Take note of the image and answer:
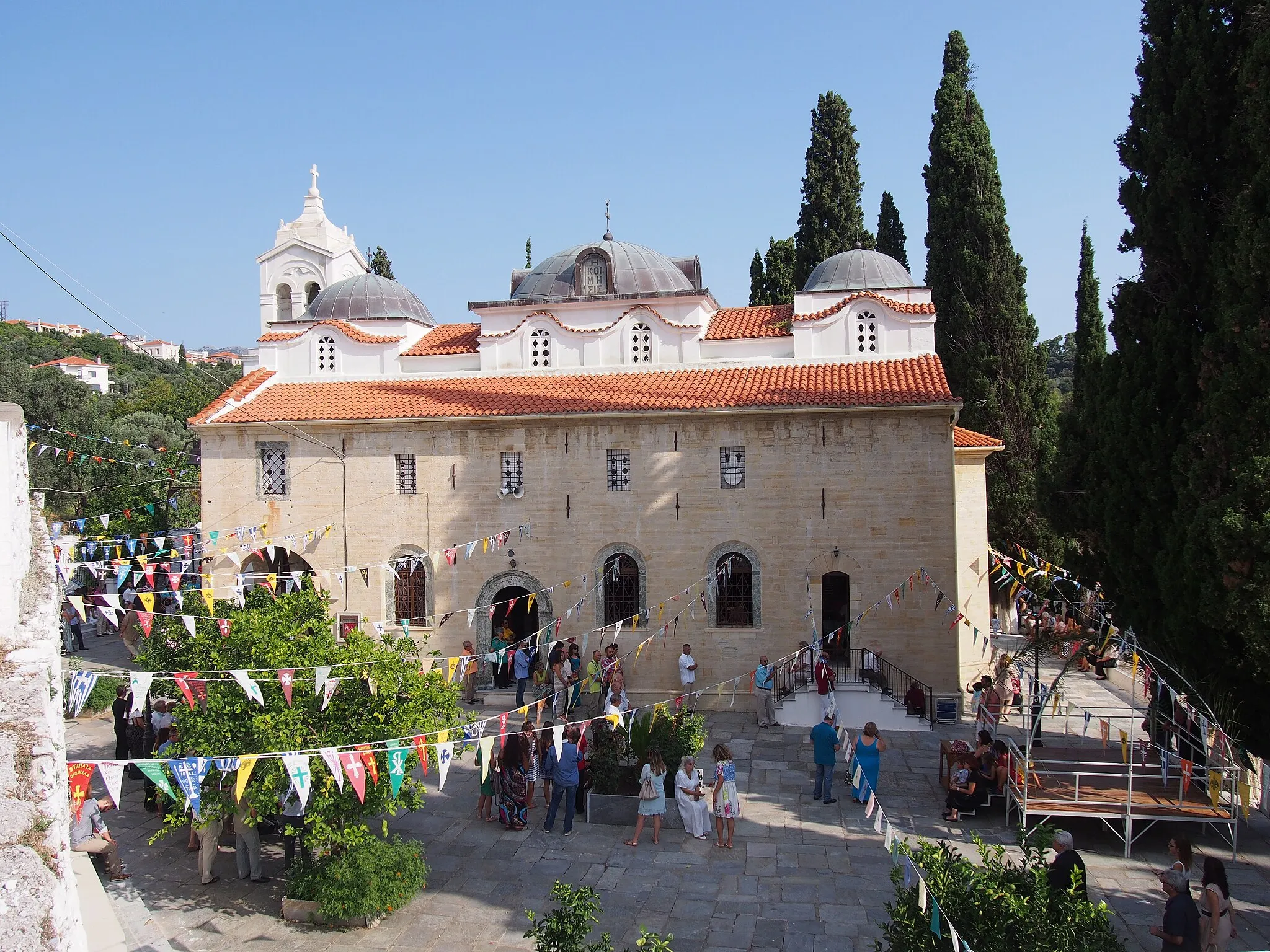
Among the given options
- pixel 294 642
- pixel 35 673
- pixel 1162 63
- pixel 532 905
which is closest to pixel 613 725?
pixel 532 905

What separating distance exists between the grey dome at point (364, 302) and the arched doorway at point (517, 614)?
7678 millimetres

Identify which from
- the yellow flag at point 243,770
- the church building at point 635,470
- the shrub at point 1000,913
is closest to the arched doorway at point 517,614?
the church building at point 635,470

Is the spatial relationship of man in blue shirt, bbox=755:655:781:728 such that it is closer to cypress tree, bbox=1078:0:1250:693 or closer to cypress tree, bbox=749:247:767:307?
cypress tree, bbox=1078:0:1250:693

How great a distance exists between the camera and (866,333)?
67.2 ft

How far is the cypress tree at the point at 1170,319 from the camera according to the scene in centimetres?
1191

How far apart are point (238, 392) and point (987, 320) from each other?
20.4m

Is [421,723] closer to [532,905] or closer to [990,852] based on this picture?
[532,905]

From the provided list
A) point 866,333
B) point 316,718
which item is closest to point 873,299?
point 866,333

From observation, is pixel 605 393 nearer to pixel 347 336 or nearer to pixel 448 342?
pixel 448 342

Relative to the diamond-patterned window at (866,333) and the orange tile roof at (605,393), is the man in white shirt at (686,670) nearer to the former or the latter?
the orange tile roof at (605,393)

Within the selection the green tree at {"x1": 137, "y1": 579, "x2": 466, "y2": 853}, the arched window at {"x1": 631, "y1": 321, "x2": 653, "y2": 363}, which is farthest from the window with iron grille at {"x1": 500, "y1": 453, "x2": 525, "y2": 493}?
the green tree at {"x1": 137, "y1": 579, "x2": 466, "y2": 853}

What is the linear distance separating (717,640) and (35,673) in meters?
14.8

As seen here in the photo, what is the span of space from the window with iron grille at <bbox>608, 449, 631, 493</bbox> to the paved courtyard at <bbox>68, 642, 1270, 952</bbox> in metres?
7.16

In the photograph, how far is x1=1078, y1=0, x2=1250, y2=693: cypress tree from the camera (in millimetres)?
11914
